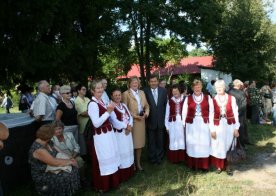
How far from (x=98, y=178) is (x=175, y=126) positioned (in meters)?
2.35

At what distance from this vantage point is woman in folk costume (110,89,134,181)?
630 centimetres

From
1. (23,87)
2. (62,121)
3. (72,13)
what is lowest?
(62,121)

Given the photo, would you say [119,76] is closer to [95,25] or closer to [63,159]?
[95,25]

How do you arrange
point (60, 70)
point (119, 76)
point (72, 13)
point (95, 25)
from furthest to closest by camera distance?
point (119, 76), point (95, 25), point (60, 70), point (72, 13)

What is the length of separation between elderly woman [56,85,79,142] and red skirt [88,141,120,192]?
60 centimetres

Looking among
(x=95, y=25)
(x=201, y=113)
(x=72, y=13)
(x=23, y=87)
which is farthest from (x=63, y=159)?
(x=95, y=25)

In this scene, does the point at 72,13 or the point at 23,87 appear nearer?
the point at 23,87

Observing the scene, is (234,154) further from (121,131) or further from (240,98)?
(121,131)

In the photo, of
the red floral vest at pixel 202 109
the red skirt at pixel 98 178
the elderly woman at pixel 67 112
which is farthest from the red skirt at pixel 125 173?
the red floral vest at pixel 202 109

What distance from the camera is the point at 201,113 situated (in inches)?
276

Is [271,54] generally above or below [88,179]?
above

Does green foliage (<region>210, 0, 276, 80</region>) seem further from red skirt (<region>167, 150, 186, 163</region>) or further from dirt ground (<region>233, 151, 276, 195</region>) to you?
red skirt (<region>167, 150, 186, 163</region>)

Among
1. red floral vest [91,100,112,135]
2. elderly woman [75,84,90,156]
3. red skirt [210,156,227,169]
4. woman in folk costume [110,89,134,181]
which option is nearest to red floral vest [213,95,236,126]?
red skirt [210,156,227,169]

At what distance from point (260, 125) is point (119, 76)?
2611 centimetres
